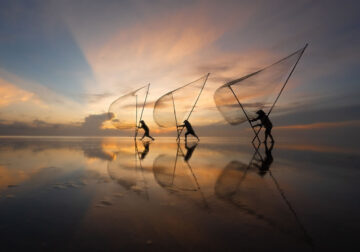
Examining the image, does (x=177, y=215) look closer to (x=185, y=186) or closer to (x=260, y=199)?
(x=260, y=199)

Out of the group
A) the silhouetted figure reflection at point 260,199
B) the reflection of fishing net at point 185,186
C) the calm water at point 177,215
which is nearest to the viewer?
the calm water at point 177,215

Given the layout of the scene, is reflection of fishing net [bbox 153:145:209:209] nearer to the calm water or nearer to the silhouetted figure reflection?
the calm water

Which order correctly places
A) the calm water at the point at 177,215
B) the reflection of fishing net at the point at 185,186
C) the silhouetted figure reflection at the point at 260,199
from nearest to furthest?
the calm water at the point at 177,215, the silhouetted figure reflection at the point at 260,199, the reflection of fishing net at the point at 185,186

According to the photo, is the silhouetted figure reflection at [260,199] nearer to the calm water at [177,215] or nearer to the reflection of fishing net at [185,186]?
the calm water at [177,215]

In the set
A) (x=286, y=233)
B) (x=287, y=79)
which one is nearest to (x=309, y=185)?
(x=286, y=233)

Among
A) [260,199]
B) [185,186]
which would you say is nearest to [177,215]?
[260,199]

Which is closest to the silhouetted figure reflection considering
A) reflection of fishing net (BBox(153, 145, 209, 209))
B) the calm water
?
the calm water

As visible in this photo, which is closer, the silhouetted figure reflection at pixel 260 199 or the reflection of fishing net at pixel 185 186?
the silhouetted figure reflection at pixel 260 199

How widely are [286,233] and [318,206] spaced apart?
1690 mm

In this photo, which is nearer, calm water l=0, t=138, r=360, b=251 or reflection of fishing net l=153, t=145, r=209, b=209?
calm water l=0, t=138, r=360, b=251

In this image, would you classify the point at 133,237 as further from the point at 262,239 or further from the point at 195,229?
the point at 262,239

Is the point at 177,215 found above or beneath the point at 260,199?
above

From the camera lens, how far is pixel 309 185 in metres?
5.71

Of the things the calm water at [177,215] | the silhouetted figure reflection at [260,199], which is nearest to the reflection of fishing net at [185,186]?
the calm water at [177,215]
